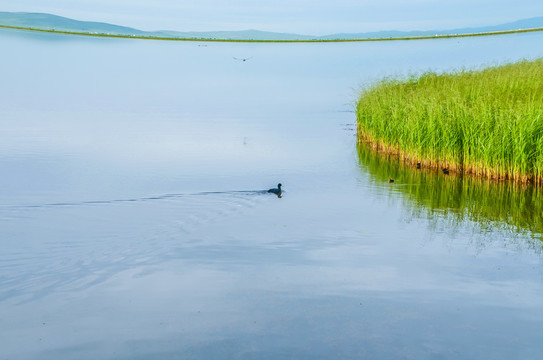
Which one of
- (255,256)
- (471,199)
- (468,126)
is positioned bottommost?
(255,256)

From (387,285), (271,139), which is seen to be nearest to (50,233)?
(387,285)

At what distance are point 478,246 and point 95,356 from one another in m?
8.34

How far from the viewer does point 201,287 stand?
10945mm

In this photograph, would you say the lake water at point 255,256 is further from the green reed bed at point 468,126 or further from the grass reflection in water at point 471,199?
the green reed bed at point 468,126

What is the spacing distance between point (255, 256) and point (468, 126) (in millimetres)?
9267

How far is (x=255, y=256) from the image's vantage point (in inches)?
500

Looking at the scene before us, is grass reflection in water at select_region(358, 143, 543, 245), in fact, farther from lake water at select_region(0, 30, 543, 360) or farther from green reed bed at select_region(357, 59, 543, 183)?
green reed bed at select_region(357, 59, 543, 183)

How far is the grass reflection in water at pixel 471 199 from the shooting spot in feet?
51.0

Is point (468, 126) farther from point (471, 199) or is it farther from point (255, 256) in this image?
point (255, 256)

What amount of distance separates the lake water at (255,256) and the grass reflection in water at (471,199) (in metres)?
0.07

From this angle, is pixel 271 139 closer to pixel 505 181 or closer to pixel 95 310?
pixel 505 181

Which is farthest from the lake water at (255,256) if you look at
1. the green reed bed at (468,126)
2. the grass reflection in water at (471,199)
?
the green reed bed at (468,126)

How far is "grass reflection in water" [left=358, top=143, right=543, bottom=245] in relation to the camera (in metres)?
15.5

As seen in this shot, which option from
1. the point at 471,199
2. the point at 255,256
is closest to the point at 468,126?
the point at 471,199
